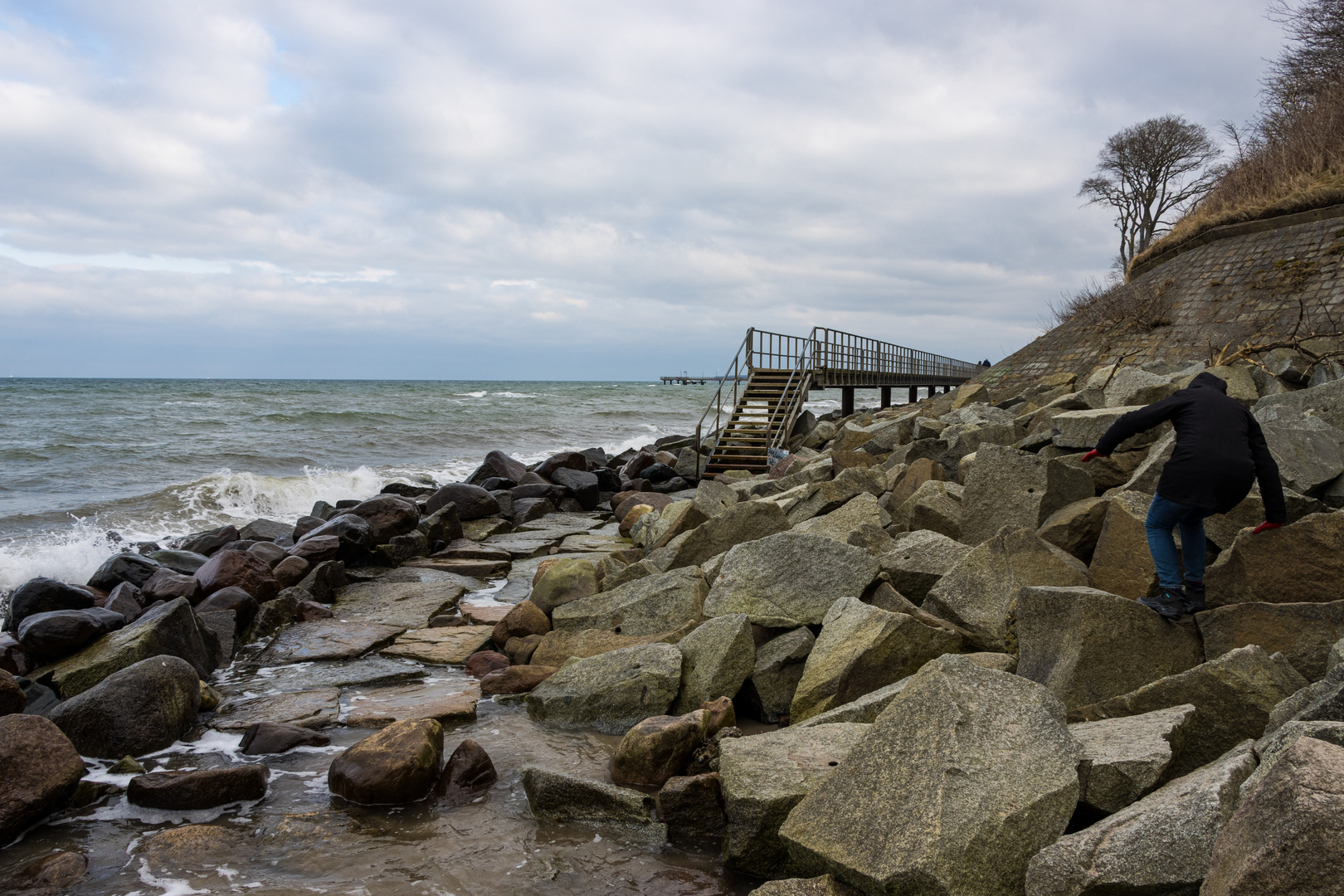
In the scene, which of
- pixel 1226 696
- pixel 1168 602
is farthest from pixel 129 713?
pixel 1168 602

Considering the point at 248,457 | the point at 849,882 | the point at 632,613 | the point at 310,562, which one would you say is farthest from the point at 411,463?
the point at 849,882

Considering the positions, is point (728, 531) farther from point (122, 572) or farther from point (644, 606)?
point (122, 572)

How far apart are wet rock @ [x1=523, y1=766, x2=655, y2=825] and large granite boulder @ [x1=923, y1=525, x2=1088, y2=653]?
6.35ft

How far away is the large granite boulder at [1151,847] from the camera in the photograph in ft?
6.81

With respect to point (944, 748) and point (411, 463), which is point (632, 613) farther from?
point (411, 463)

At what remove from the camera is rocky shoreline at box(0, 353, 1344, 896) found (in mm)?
2393

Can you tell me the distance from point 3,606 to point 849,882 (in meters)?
8.52

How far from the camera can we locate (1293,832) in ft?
5.58

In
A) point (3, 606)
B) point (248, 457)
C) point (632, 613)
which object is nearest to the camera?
point (632, 613)

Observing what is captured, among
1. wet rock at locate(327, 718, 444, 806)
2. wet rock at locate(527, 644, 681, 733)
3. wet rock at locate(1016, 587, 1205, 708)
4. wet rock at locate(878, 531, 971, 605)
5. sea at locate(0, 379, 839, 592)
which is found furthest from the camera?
sea at locate(0, 379, 839, 592)

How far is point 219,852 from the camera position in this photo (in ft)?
10.9

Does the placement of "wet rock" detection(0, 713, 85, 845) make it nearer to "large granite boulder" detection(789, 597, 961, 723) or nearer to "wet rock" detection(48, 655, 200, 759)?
"wet rock" detection(48, 655, 200, 759)

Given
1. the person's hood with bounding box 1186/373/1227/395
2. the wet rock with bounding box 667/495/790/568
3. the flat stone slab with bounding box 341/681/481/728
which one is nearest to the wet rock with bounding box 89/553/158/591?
the flat stone slab with bounding box 341/681/481/728

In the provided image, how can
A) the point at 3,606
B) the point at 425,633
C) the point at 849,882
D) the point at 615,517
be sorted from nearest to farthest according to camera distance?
the point at 849,882 < the point at 425,633 < the point at 3,606 < the point at 615,517
